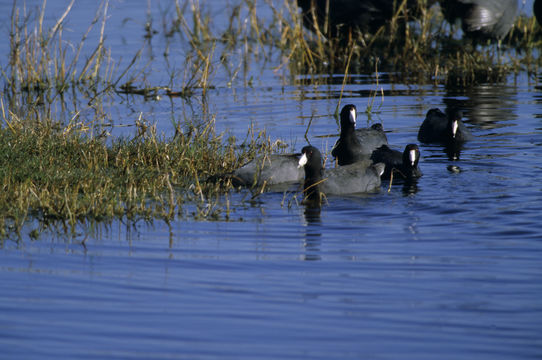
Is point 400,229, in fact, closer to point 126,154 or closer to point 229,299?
point 229,299

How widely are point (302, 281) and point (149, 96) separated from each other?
1026 cm

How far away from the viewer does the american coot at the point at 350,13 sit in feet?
60.8

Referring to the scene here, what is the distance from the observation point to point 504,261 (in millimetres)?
6664

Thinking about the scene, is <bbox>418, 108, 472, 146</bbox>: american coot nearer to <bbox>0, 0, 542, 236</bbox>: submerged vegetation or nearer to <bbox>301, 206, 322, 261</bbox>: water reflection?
<bbox>0, 0, 542, 236</bbox>: submerged vegetation

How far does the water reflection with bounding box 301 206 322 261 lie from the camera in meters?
6.81

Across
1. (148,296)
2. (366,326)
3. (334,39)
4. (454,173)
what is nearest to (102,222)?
(148,296)

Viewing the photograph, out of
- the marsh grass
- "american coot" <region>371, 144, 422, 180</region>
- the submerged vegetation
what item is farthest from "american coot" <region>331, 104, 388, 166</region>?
the marsh grass

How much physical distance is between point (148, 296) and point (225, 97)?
10169 mm

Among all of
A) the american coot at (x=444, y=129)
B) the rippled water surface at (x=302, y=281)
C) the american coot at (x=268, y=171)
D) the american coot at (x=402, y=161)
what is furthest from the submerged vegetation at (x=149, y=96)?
the american coot at (x=444, y=129)

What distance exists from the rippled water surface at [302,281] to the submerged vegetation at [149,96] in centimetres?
46

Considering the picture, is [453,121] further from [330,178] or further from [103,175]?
[103,175]

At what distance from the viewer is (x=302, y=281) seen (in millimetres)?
6203

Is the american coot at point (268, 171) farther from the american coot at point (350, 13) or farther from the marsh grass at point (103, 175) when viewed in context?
the american coot at point (350, 13)

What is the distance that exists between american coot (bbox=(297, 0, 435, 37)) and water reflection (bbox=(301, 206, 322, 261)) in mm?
10468
